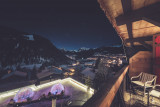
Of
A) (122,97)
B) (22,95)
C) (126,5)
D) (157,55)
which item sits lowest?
(22,95)

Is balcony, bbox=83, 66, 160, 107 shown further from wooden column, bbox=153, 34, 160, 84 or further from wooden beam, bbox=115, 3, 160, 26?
wooden beam, bbox=115, 3, 160, 26

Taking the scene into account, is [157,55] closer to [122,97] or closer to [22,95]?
[122,97]

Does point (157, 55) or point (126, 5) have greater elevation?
point (126, 5)

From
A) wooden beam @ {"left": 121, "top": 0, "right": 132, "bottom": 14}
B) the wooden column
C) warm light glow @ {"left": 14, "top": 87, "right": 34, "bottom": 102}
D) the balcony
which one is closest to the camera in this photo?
the balcony

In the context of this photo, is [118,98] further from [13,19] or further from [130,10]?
[13,19]

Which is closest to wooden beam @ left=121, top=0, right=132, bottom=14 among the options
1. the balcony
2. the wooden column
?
the balcony

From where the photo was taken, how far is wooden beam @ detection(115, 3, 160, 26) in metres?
1.46

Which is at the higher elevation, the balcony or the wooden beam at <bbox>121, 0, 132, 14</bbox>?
the wooden beam at <bbox>121, 0, 132, 14</bbox>

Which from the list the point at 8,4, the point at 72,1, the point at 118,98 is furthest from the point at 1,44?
the point at 118,98

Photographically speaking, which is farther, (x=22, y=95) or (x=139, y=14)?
(x=22, y=95)

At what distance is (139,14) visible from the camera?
1649 mm

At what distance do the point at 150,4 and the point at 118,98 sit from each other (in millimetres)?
2332

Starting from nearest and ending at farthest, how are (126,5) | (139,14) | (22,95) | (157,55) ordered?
(126,5) < (139,14) < (157,55) < (22,95)

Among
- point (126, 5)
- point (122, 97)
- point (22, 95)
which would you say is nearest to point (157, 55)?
point (122, 97)
